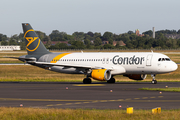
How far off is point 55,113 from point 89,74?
28.1m

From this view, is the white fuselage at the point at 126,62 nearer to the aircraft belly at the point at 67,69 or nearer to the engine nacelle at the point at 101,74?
the aircraft belly at the point at 67,69

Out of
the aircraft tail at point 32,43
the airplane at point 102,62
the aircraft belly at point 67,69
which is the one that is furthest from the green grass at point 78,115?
the aircraft tail at point 32,43

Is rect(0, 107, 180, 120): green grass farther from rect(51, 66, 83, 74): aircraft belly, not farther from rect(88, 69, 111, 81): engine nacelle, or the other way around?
rect(51, 66, 83, 74): aircraft belly

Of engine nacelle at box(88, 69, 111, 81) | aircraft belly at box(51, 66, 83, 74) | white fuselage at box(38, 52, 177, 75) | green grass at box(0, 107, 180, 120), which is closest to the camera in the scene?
green grass at box(0, 107, 180, 120)

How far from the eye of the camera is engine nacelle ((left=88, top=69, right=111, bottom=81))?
44.9 meters

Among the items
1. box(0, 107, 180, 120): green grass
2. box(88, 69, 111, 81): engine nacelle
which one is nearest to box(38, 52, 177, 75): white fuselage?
box(88, 69, 111, 81): engine nacelle

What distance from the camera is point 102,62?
4888cm

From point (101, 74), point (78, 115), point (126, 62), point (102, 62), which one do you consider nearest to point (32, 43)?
point (102, 62)

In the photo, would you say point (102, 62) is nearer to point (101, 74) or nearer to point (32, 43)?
point (101, 74)

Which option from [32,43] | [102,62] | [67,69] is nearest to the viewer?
[102,62]

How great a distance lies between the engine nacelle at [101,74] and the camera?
1769 inches

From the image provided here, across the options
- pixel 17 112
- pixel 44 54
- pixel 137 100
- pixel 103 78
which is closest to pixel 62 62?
pixel 44 54

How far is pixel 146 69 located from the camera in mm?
46219

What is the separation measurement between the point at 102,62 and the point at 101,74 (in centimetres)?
412
